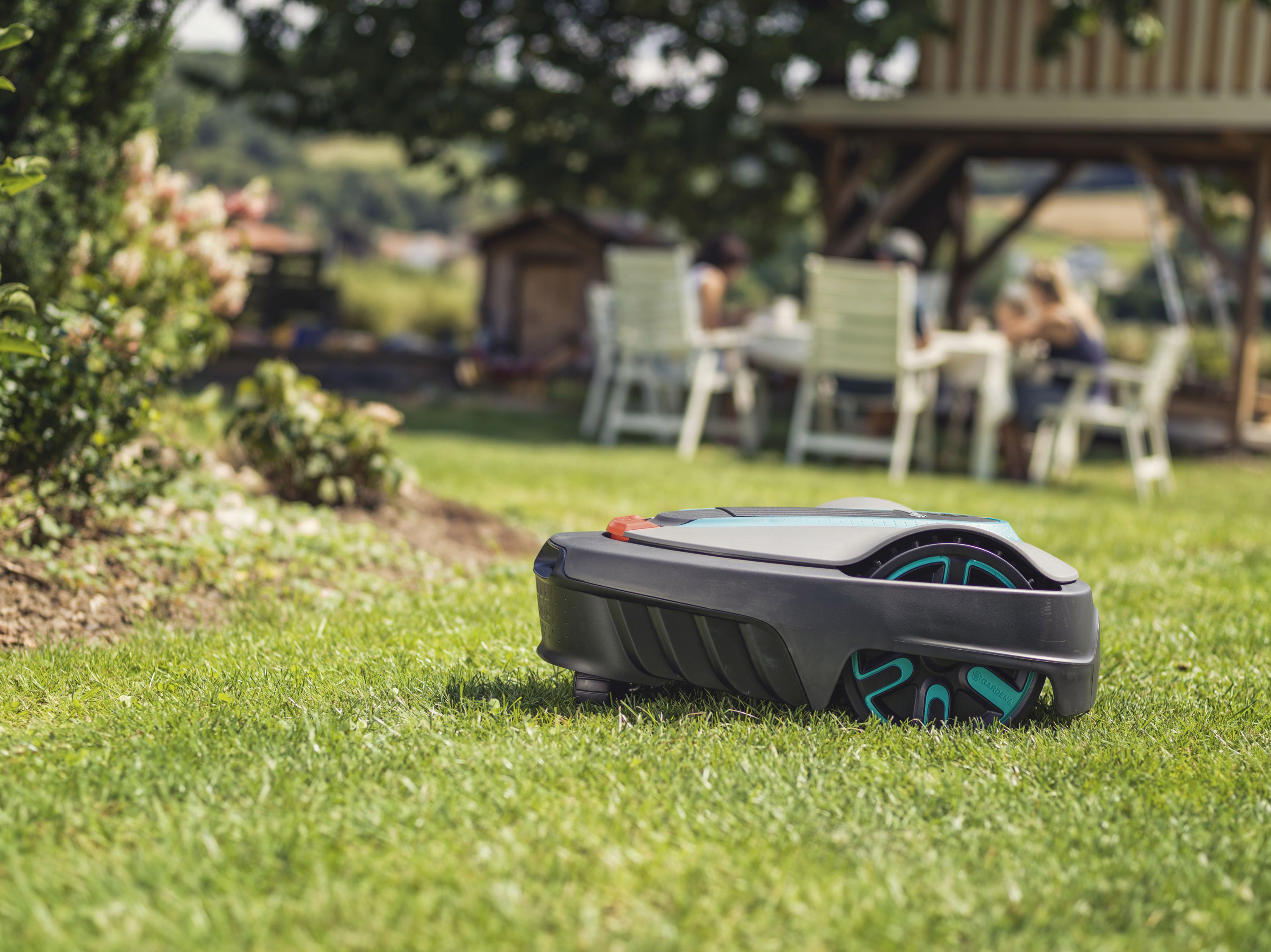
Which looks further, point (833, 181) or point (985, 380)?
point (833, 181)

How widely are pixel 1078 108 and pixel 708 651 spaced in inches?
352

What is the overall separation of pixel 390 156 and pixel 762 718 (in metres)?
93.9

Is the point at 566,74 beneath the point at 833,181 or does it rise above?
above

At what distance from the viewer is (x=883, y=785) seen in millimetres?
2100

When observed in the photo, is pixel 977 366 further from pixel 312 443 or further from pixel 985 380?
pixel 312 443

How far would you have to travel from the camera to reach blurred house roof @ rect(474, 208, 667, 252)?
18438 mm

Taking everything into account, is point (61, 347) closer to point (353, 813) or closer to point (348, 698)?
point (348, 698)

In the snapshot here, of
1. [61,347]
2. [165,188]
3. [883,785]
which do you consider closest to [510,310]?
[165,188]

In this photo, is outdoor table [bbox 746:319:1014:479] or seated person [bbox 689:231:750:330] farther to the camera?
seated person [bbox 689:231:750:330]

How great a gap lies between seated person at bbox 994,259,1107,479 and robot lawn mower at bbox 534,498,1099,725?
566cm

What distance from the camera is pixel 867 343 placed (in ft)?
25.0

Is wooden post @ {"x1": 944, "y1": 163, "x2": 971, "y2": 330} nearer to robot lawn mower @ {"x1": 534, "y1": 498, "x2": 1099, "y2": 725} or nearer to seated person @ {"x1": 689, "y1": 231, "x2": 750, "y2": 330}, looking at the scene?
seated person @ {"x1": 689, "y1": 231, "x2": 750, "y2": 330}

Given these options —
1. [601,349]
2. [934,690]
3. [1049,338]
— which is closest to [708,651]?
[934,690]

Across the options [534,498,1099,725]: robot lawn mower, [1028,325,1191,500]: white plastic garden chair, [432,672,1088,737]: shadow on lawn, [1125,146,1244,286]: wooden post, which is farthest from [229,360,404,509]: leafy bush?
[1125,146,1244,286]: wooden post
